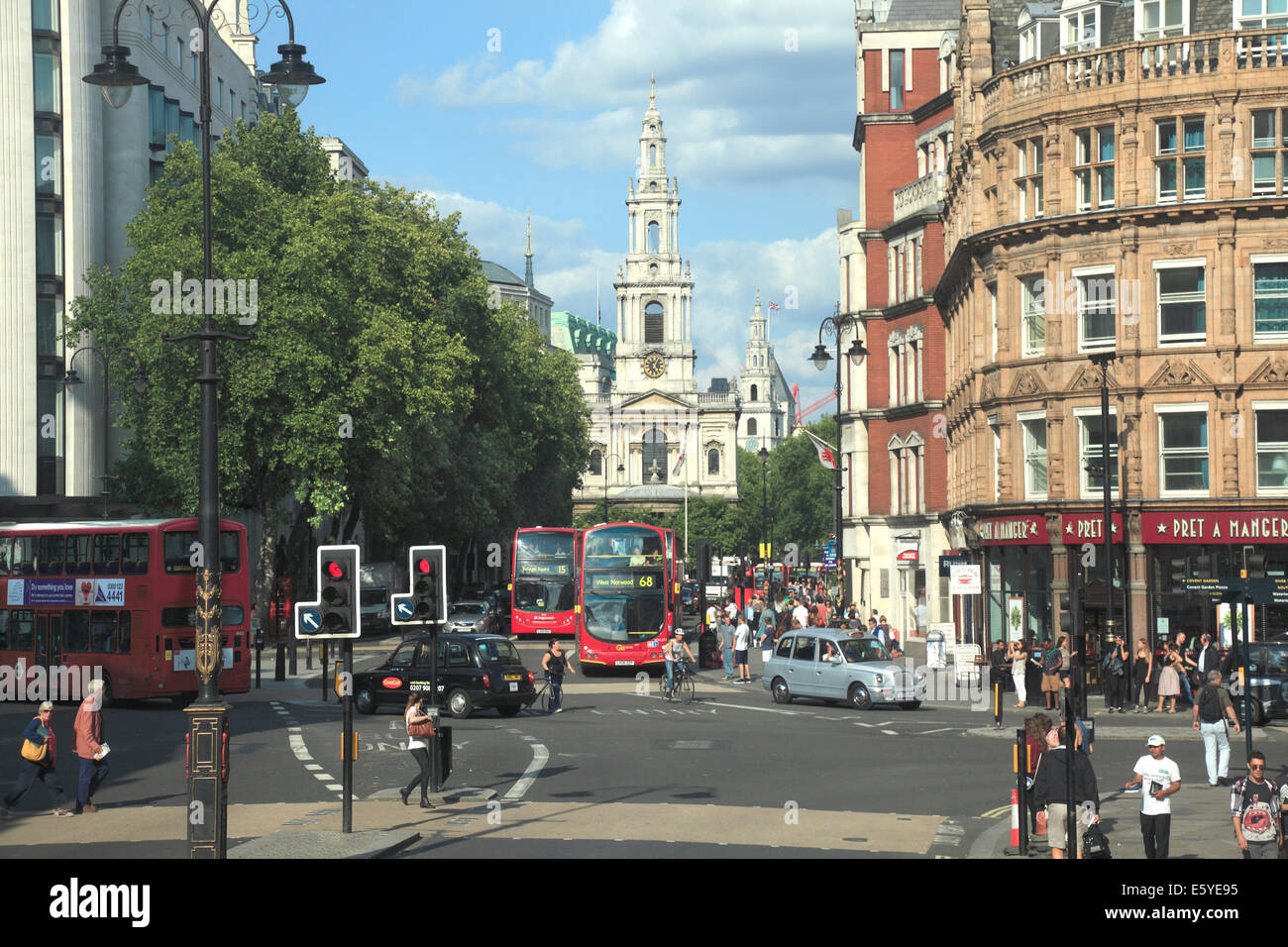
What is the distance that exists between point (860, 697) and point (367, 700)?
10471 mm

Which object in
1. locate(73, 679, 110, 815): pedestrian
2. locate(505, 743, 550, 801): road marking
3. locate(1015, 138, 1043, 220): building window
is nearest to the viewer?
locate(73, 679, 110, 815): pedestrian

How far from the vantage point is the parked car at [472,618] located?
189ft

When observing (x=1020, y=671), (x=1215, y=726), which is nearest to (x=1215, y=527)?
(x=1020, y=671)

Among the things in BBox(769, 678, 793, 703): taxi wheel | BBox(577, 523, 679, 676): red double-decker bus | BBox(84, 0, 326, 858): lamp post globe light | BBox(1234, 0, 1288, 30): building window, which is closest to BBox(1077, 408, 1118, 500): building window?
BBox(769, 678, 793, 703): taxi wheel

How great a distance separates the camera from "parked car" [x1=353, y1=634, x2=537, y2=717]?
3294cm

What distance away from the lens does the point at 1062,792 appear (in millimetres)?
15594

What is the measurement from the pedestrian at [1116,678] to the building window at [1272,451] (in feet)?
17.8

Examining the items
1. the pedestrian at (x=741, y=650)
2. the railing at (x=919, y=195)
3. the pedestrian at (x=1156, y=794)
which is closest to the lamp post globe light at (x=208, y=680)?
the pedestrian at (x=1156, y=794)

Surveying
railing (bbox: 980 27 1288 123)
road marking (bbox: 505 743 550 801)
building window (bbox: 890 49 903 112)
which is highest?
building window (bbox: 890 49 903 112)

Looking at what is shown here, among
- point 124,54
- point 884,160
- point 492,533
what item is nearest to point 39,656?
point 124,54

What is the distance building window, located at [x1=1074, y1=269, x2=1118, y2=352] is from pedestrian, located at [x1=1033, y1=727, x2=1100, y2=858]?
23659mm

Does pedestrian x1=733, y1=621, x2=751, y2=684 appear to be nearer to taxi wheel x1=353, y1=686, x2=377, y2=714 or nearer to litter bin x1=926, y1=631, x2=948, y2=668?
litter bin x1=926, y1=631, x2=948, y2=668
